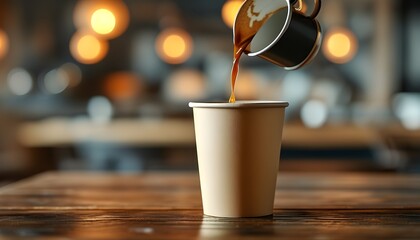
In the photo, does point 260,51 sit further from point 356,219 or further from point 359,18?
point 359,18

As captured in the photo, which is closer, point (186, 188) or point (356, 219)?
point (356, 219)

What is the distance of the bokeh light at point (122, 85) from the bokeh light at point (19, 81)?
797 millimetres

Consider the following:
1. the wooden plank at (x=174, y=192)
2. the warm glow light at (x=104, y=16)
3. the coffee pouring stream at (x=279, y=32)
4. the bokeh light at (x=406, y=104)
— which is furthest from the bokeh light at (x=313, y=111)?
the coffee pouring stream at (x=279, y=32)

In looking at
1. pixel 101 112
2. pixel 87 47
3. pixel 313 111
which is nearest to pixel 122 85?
pixel 87 47

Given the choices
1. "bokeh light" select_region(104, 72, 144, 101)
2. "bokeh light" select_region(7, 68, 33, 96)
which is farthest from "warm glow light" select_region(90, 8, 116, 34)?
"bokeh light" select_region(7, 68, 33, 96)

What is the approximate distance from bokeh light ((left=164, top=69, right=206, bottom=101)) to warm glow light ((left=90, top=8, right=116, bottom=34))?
278 cm

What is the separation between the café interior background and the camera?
4.41m

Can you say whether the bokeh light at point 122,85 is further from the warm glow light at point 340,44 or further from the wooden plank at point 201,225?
the wooden plank at point 201,225

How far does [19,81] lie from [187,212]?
6270 mm

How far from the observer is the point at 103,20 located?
4.23 meters

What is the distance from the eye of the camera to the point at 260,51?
3.00 feet

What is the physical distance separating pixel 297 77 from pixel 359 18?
2.72ft

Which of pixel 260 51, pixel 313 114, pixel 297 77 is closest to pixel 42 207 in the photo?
pixel 260 51

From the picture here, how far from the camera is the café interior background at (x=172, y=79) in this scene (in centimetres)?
441
